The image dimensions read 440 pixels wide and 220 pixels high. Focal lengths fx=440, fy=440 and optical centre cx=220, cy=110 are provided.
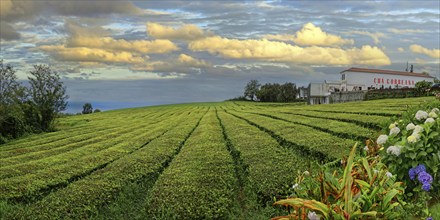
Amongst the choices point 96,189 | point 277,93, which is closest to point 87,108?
point 277,93

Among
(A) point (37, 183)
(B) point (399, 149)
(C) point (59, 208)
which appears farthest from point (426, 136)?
(A) point (37, 183)

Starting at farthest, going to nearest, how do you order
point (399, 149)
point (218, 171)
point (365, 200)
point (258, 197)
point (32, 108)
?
point (32, 108)
point (218, 171)
point (258, 197)
point (399, 149)
point (365, 200)

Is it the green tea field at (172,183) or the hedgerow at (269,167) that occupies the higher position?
the hedgerow at (269,167)

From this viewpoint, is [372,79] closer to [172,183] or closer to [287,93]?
[287,93]

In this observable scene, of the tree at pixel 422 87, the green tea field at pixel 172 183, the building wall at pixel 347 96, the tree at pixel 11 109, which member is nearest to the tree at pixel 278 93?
the building wall at pixel 347 96

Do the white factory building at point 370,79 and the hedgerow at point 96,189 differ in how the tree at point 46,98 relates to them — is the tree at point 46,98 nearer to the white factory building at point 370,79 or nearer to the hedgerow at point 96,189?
the hedgerow at point 96,189

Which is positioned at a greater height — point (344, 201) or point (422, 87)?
point (422, 87)

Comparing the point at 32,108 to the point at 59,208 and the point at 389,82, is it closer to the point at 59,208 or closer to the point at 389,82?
the point at 59,208

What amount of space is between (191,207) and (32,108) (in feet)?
98.9

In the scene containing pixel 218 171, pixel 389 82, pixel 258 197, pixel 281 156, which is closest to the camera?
pixel 258 197

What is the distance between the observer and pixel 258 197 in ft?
24.7

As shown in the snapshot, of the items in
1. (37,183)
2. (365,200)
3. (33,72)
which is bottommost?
(37,183)

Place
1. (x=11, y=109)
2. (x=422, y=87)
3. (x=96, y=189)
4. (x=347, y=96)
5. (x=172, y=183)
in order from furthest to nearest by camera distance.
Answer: (x=347, y=96) → (x=422, y=87) → (x=11, y=109) → (x=96, y=189) → (x=172, y=183)

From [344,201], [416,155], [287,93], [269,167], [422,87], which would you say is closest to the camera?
[344,201]
